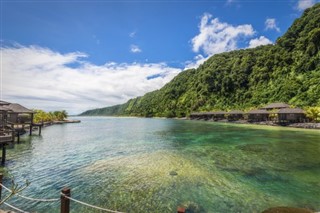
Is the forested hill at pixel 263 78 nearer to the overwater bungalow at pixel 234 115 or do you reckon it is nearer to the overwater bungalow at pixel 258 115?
the overwater bungalow at pixel 258 115

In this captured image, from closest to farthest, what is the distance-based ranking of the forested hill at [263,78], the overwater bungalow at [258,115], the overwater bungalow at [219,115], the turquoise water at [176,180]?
the turquoise water at [176,180]
the overwater bungalow at [258,115]
the forested hill at [263,78]
the overwater bungalow at [219,115]

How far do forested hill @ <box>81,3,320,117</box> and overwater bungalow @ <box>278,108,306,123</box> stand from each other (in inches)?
678

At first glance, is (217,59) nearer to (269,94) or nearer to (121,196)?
(269,94)

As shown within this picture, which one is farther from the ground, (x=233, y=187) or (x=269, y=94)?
(x=269, y=94)

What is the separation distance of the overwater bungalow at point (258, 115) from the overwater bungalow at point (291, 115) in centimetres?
820

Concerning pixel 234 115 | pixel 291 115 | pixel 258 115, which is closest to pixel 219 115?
pixel 234 115

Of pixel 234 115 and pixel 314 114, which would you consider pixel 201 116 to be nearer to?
pixel 234 115

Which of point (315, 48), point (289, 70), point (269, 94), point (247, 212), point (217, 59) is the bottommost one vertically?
point (247, 212)

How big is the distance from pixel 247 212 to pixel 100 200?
24.7 feet

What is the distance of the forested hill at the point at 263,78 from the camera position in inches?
3479

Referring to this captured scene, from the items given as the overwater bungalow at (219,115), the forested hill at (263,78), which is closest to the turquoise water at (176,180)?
the forested hill at (263,78)

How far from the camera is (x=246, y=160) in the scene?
1980cm

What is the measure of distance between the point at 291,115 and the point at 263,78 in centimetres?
6056

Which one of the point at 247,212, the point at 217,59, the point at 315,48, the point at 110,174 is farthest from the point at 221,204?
the point at 217,59
